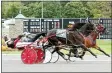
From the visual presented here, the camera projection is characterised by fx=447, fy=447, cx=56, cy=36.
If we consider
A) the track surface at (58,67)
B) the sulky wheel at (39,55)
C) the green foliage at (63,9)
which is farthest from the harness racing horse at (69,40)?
the green foliage at (63,9)

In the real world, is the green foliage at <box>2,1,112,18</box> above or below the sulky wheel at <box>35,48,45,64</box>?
above

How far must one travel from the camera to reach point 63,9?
161 ft

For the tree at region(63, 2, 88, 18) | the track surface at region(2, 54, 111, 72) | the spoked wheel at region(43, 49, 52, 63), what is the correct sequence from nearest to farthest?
the track surface at region(2, 54, 111, 72) → the spoked wheel at region(43, 49, 52, 63) → the tree at region(63, 2, 88, 18)

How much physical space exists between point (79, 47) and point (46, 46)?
1225mm

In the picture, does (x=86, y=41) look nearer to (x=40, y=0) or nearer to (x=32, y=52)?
(x=32, y=52)

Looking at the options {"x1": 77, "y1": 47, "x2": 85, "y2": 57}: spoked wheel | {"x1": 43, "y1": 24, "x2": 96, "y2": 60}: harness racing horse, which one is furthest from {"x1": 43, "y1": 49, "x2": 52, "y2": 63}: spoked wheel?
{"x1": 77, "y1": 47, "x2": 85, "y2": 57}: spoked wheel

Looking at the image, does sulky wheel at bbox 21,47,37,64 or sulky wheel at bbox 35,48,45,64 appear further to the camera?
sulky wheel at bbox 35,48,45,64

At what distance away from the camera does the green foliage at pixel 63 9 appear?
4803 cm

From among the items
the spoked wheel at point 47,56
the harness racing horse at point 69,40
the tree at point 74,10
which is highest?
the tree at point 74,10

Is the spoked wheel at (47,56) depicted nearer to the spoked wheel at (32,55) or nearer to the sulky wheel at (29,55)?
the spoked wheel at (32,55)

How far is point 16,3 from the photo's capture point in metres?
53.9

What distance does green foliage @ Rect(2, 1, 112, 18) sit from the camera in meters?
48.0

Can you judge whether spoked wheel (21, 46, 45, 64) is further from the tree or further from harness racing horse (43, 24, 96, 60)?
the tree

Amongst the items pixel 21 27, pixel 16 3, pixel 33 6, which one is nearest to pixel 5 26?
pixel 21 27
